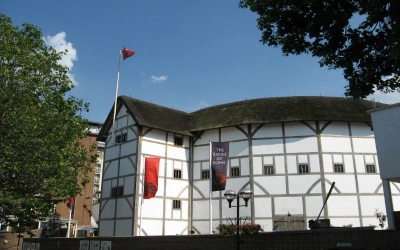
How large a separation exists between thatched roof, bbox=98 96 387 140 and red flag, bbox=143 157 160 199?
2.77 meters

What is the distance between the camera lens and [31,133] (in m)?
17.3

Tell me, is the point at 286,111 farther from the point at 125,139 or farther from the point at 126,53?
the point at 126,53

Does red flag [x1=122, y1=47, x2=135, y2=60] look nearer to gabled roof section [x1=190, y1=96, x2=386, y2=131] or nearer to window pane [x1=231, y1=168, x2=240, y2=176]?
gabled roof section [x1=190, y1=96, x2=386, y2=131]

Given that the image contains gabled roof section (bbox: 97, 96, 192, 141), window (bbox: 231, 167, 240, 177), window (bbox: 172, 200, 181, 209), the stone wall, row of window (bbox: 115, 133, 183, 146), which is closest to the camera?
the stone wall

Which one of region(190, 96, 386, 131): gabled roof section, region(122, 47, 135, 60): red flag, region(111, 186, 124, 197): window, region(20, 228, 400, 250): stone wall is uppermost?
region(122, 47, 135, 60): red flag

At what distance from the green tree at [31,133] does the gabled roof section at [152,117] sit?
838 cm

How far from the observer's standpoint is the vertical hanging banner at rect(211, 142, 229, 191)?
23859 mm

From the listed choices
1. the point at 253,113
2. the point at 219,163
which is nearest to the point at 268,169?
the point at 253,113

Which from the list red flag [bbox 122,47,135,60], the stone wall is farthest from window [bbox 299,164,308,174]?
red flag [bbox 122,47,135,60]

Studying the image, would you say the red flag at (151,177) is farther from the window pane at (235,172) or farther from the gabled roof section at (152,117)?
the window pane at (235,172)

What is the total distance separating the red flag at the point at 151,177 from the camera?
83.6ft

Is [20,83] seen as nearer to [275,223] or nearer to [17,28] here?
[17,28]

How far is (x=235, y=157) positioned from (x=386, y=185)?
14739 millimetres

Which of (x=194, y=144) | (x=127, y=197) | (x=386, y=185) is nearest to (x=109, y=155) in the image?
(x=127, y=197)
